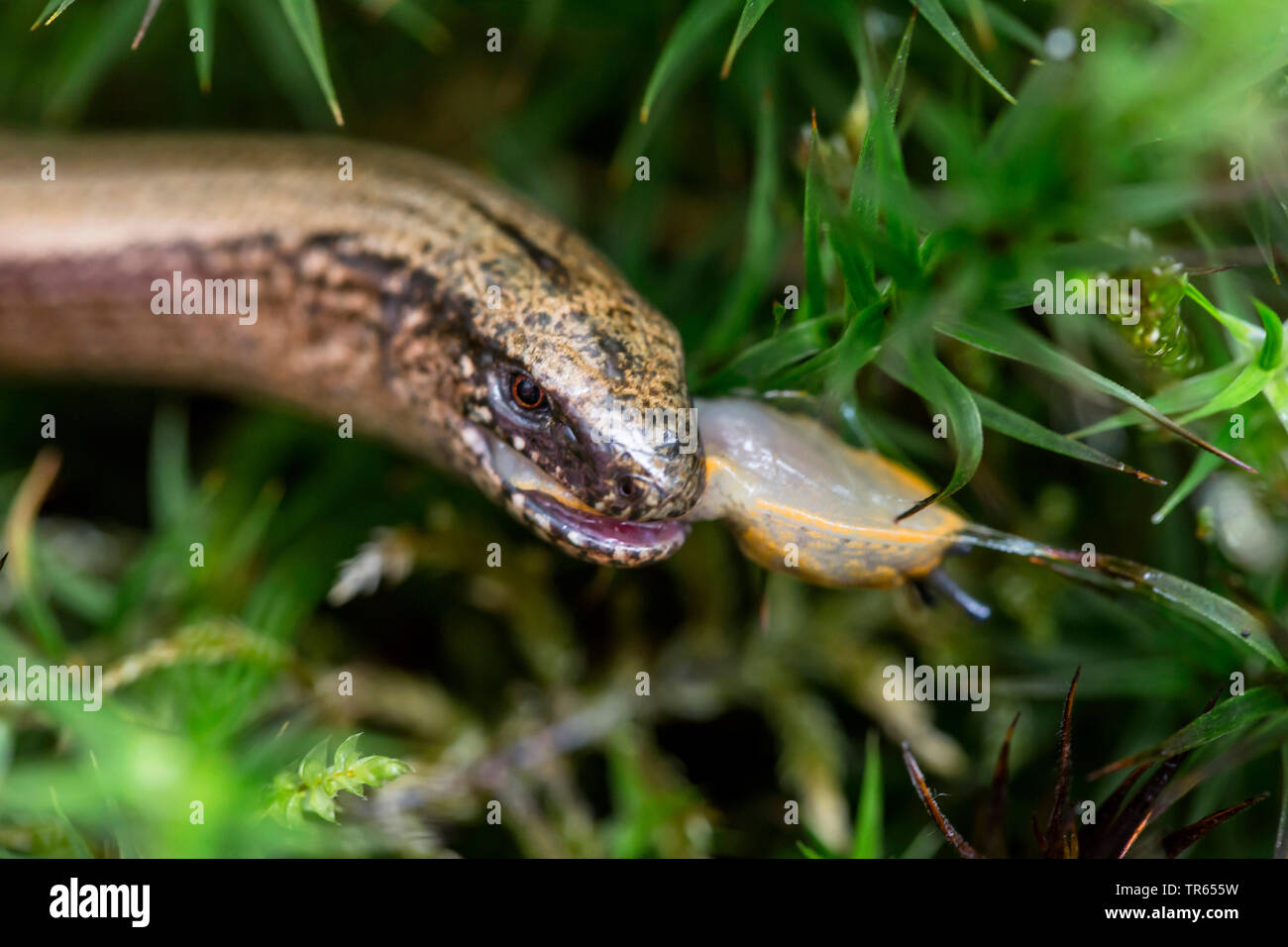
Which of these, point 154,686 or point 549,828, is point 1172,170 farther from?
point 154,686

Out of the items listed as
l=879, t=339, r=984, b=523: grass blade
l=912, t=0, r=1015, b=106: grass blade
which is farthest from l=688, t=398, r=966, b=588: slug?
l=912, t=0, r=1015, b=106: grass blade

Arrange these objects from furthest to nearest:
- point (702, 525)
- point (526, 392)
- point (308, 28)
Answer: point (702, 525) → point (308, 28) → point (526, 392)

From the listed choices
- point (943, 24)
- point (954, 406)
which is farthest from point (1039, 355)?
point (943, 24)

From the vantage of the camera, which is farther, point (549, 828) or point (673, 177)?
point (673, 177)

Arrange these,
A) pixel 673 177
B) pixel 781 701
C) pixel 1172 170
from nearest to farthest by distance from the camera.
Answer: pixel 1172 170 → pixel 781 701 → pixel 673 177

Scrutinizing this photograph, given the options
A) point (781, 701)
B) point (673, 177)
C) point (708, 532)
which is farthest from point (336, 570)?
point (673, 177)

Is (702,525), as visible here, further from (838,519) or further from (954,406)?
(954,406)
